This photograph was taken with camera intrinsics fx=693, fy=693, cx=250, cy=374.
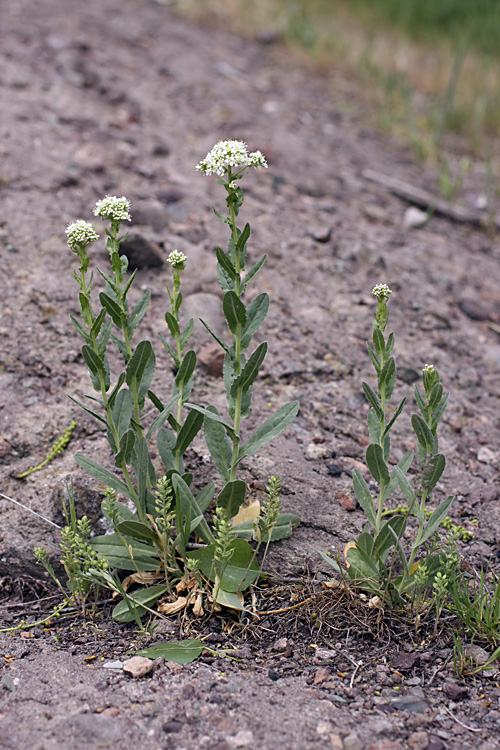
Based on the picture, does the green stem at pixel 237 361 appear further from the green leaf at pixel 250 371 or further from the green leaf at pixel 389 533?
the green leaf at pixel 389 533

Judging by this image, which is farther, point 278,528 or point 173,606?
point 278,528

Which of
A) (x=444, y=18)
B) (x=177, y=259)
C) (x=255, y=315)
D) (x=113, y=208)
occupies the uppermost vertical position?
(x=444, y=18)

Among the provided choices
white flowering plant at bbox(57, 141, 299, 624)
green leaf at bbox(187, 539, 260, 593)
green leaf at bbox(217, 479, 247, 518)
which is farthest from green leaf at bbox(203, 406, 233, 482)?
green leaf at bbox(187, 539, 260, 593)

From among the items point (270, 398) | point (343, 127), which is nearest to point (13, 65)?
point (343, 127)

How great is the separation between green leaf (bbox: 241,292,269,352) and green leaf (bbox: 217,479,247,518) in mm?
463

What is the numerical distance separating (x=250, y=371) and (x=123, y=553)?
2.60 ft

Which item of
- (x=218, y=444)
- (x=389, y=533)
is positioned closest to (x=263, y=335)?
(x=218, y=444)

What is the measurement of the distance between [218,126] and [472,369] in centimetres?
316

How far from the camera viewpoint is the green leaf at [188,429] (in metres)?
2.44

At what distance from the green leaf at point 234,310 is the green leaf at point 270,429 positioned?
1.13 ft

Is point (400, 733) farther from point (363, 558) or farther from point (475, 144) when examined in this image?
point (475, 144)

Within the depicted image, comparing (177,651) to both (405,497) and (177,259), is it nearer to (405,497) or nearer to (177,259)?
(405,497)

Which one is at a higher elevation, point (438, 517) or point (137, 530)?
point (438, 517)

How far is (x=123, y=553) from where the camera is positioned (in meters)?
2.44
